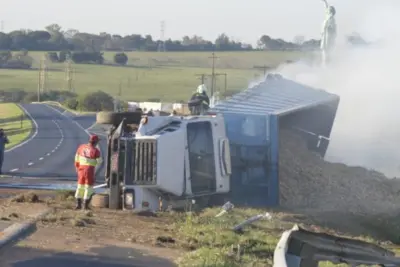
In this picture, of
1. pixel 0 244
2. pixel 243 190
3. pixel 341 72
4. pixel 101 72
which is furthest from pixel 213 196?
pixel 101 72

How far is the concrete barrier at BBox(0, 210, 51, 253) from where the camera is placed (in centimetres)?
1007

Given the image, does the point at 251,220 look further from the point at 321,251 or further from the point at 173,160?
the point at 321,251

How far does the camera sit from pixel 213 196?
14344mm

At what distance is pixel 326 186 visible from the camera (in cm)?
1594

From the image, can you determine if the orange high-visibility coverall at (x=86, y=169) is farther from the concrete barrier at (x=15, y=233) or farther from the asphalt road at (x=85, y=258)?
the asphalt road at (x=85, y=258)

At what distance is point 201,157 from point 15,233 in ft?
13.4

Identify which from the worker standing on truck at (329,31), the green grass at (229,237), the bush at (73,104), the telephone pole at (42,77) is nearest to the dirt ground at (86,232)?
the green grass at (229,237)

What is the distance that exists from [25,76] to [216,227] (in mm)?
114039

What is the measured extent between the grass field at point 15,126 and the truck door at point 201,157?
92.4 feet

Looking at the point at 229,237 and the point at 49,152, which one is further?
the point at 49,152

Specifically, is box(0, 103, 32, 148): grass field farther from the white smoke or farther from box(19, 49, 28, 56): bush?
box(19, 49, 28, 56): bush

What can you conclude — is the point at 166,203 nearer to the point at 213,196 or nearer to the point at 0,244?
the point at 213,196

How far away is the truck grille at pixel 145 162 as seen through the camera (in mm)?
13305

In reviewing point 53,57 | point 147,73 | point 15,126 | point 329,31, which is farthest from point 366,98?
point 53,57
